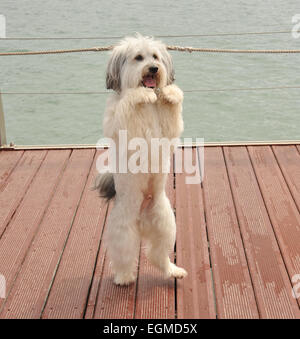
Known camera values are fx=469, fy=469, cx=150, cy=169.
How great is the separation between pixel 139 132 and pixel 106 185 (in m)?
→ 0.48

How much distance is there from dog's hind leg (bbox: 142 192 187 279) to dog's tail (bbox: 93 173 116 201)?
21 cm

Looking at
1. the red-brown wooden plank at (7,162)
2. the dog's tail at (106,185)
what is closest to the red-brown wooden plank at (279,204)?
the dog's tail at (106,185)

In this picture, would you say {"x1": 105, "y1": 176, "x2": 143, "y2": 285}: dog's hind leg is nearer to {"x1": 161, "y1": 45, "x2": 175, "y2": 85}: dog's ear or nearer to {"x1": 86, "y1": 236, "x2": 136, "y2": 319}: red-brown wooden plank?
{"x1": 86, "y1": 236, "x2": 136, "y2": 319}: red-brown wooden plank

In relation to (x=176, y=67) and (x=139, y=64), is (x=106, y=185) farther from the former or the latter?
(x=176, y=67)

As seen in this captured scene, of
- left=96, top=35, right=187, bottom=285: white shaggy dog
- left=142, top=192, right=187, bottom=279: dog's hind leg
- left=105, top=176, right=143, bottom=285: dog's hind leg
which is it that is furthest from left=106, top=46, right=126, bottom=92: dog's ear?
left=142, top=192, right=187, bottom=279: dog's hind leg

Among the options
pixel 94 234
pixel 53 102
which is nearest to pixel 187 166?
pixel 94 234

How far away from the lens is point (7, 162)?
3.72 m

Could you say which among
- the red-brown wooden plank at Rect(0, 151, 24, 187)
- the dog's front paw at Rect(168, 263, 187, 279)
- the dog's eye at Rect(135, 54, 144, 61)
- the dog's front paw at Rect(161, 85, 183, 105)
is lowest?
the red-brown wooden plank at Rect(0, 151, 24, 187)

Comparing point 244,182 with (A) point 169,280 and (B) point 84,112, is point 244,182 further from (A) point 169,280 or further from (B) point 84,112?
(B) point 84,112

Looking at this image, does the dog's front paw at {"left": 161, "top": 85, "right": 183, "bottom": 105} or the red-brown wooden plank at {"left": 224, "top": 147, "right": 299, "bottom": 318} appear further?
the red-brown wooden plank at {"left": 224, "top": 147, "right": 299, "bottom": 318}

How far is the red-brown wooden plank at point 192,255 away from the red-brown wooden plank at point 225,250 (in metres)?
0.04

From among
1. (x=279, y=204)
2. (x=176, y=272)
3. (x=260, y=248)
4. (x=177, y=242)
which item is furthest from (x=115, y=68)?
(x=279, y=204)

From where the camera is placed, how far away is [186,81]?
8.10 meters

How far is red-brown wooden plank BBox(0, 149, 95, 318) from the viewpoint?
2303 millimetres
